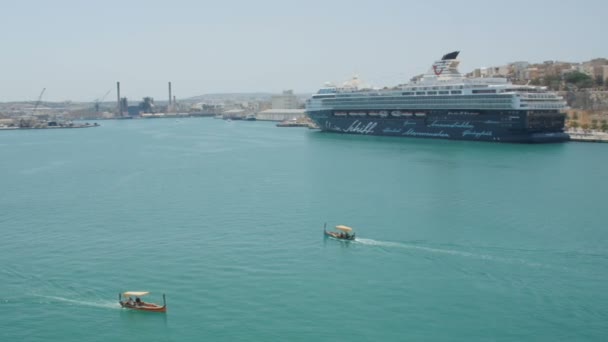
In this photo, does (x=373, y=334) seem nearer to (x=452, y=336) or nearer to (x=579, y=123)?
(x=452, y=336)

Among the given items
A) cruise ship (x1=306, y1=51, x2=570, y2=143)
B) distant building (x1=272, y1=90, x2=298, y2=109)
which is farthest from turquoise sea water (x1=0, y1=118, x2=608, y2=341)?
distant building (x1=272, y1=90, x2=298, y2=109)

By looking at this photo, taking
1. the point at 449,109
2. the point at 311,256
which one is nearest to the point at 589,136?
the point at 449,109

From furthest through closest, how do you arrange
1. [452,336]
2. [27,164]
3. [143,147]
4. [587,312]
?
1. [143,147]
2. [27,164]
3. [587,312]
4. [452,336]

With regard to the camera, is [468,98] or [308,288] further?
[468,98]

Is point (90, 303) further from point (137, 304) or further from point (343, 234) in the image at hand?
point (343, 234)

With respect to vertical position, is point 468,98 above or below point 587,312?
above

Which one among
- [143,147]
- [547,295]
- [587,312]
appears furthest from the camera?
[143,147]

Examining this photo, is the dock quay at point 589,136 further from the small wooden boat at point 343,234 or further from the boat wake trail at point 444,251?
the boat wake trail at point 444,251

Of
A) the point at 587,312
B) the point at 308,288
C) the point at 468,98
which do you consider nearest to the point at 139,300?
the point at 308,288
